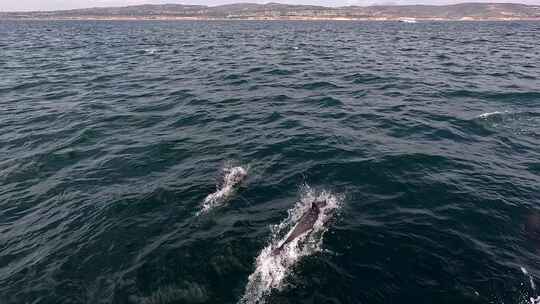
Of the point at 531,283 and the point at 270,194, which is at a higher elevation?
the point at 270,194

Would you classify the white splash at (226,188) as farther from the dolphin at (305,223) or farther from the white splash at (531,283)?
the white splash at (531,283)

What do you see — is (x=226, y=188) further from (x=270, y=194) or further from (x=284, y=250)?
(x=284, y=250)

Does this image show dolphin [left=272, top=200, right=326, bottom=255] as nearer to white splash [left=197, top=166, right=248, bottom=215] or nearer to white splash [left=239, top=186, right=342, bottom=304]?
white splash [left=239, top=186, right=342, bottom=304]

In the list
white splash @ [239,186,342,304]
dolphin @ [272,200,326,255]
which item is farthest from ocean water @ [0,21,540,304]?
dolphin @ [272,200,326,255]

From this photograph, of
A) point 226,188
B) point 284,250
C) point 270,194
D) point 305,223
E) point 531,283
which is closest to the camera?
point 531,283

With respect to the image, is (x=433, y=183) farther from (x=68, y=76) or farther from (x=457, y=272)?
(x=68, y=76)

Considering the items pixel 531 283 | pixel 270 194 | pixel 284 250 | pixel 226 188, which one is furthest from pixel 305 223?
pixel 531 283

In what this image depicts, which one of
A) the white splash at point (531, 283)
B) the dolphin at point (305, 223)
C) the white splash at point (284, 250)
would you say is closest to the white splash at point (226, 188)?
the white splash at point (284, 250)
